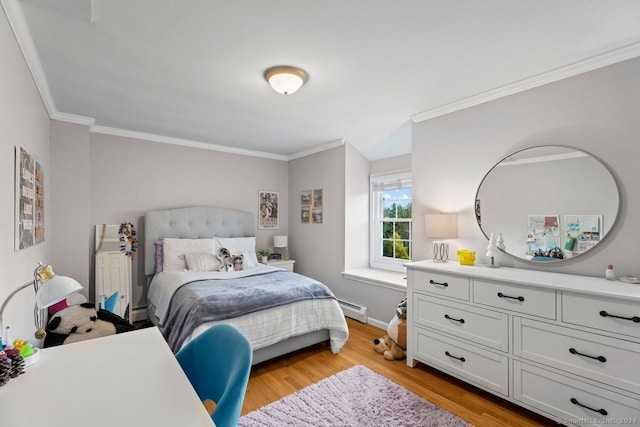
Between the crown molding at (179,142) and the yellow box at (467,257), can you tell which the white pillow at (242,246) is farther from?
the yellow box at (467,257)

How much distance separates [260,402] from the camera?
216cm

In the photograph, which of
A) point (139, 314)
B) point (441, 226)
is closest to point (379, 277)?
point (441, 226)

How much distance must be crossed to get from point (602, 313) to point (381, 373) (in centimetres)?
159

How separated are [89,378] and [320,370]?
193cm

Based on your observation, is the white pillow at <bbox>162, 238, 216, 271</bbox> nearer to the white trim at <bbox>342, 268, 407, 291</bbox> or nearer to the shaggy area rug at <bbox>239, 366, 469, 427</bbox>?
the white trim at <bbox>342, 268, 407, 291</bbox>

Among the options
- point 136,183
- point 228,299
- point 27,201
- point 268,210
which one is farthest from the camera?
point 268,210

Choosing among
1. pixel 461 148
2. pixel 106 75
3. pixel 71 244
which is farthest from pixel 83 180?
pixel 461 148

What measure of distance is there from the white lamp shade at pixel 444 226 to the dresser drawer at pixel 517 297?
0.60 metres

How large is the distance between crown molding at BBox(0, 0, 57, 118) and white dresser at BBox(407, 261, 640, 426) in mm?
3059

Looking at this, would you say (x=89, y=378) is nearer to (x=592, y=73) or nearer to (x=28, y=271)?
(x=28, y=271)

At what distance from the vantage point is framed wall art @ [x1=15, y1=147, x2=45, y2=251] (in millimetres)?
1717

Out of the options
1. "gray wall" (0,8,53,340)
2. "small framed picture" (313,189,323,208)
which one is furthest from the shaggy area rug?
"small framed picture" (313,189,323,208)

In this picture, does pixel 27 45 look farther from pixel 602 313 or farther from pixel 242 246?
pixel 602 313

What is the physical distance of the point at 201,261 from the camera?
359cm
